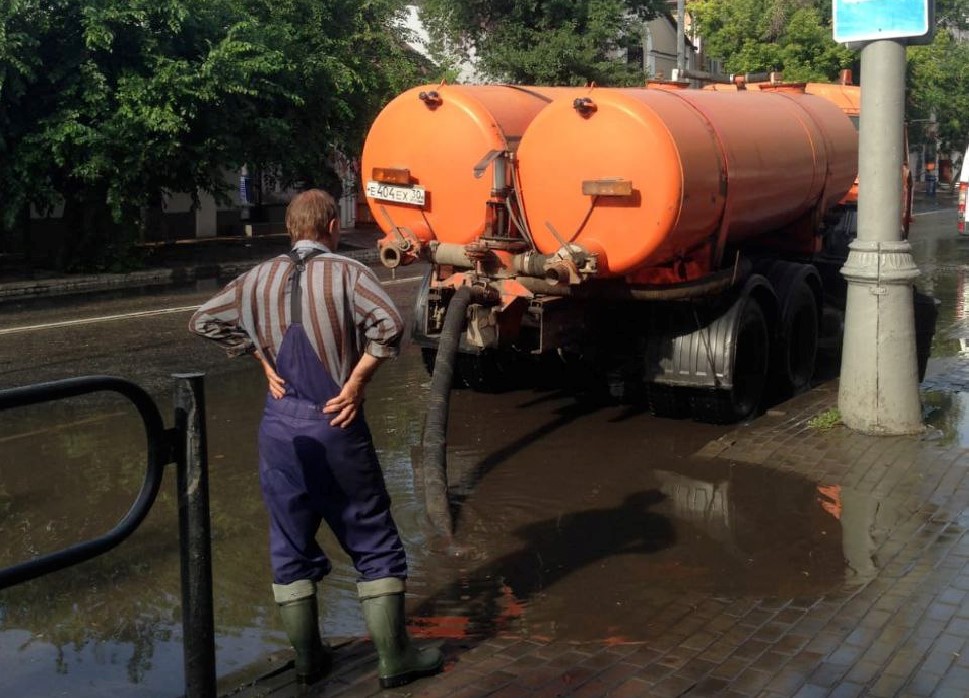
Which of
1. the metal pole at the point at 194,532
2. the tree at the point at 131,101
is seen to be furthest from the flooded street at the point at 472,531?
the tree at the point at 131,101

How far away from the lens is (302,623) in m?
4.35

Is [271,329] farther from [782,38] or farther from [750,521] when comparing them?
[782,38]

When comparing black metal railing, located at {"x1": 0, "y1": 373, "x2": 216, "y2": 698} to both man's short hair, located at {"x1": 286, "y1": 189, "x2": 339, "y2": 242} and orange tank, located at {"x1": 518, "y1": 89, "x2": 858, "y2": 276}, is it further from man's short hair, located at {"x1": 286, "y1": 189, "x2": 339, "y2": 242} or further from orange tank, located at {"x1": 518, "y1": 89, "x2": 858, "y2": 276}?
orange tank, located at {"x1": 518, "y1": 89, "x2": 858, "y2": 276}

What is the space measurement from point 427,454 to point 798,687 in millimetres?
2954

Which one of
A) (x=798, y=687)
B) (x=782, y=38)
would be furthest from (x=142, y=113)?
(x=782, y=38)

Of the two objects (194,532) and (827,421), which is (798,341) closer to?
(827,421)

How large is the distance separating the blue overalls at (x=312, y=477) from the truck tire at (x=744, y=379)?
14.9 ft

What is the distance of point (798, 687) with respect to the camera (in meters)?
4.25

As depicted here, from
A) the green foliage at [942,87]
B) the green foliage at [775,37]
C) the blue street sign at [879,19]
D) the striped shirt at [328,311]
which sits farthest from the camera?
the green foliage at [942,87]

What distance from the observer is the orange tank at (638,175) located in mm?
7320

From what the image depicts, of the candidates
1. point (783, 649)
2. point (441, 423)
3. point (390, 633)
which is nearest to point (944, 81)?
point (441, 423)

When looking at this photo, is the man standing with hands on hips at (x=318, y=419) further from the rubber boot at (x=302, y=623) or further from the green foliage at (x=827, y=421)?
the green foliage at (x=827, y=421)

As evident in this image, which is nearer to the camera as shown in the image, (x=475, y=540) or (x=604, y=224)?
(x=475, y=540)

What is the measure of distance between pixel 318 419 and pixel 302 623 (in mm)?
760
